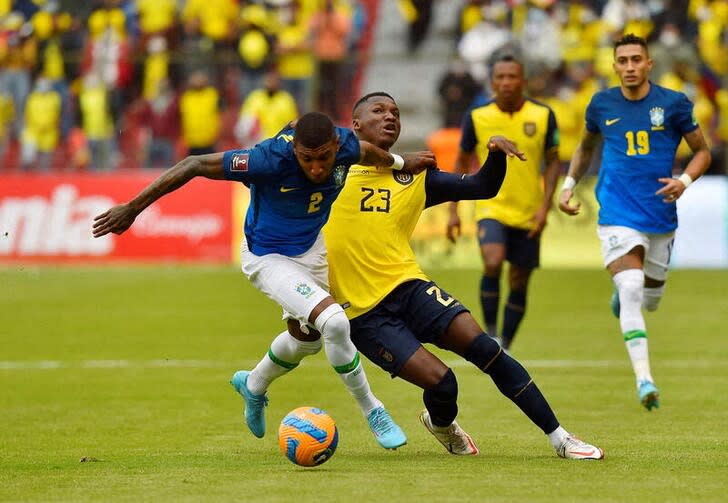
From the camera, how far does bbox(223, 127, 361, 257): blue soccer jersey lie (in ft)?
26.3

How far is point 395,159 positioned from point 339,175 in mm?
475

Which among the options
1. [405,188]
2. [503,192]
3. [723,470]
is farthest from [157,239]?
[723,470]

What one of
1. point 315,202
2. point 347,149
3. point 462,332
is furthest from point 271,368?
point 347,149

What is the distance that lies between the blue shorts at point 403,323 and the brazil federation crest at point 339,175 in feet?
2.43

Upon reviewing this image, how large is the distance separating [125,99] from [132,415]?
1736 cm

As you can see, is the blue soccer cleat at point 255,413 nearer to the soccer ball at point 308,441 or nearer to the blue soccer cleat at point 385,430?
the blue soccer cleat at point 385,430

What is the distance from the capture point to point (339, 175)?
8.24 metres

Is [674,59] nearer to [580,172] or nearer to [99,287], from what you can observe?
[99,287]

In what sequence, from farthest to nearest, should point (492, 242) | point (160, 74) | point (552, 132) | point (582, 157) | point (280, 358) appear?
point (160, 74) → point (552, 132) → point (492, 242) → point (582, 157) → point (280, 358)

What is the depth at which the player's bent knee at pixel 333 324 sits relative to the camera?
26.2ft

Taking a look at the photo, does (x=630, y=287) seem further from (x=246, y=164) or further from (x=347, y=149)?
(x=246, y=164)

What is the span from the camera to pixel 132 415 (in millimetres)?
10305

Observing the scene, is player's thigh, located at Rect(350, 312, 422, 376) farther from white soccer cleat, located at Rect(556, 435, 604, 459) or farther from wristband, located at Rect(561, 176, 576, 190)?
wristband, located at Rect(561, 176, 576, 190)

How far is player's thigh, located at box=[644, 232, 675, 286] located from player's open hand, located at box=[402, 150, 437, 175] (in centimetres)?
271
